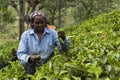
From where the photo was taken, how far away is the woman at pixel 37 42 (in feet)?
15.8

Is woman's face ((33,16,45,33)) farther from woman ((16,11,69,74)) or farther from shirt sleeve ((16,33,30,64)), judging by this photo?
shirt sleeve ((16,33,30,64))

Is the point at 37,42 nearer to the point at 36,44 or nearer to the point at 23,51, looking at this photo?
the point at 36,44

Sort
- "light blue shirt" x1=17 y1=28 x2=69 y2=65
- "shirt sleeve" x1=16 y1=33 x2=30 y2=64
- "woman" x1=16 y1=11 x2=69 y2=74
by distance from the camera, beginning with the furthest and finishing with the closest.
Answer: "light blue shirt" x1=17 y1=28 x2=69 y2=65
"woman" x1=16 y1=11 x2=69 y2=74
"shirt sleeve" x1=16 y1=33 x2=30 y2=64

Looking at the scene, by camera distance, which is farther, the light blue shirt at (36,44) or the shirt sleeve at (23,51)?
the light blue shirt at (36,44)

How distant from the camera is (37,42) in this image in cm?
→ 505

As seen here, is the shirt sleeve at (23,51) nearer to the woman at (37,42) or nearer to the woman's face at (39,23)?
the woman at (37,42)

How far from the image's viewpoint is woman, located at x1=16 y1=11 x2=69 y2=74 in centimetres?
482

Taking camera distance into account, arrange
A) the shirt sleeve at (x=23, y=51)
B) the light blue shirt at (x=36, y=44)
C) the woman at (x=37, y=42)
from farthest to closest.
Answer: the light blue shirt at (x=36, y=44) → the woman at (x=37, y=42) → the shirt sleeve at (x=23, y=51)

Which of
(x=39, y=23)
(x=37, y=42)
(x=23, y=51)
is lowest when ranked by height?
(x=23, y=51)

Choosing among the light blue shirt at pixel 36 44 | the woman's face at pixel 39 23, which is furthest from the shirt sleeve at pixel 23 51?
the woman's face at pixel 39 23

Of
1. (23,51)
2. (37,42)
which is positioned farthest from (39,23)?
(23,51)

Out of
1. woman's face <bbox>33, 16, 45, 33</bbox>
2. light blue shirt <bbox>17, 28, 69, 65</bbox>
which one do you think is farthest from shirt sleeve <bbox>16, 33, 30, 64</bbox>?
woman's face <bbox>33, 16, 45, 33</bbox>

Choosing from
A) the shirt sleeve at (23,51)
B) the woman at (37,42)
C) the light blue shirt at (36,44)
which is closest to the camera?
the shirt sleeve at (23,51)

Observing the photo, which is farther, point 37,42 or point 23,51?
point 37,42
